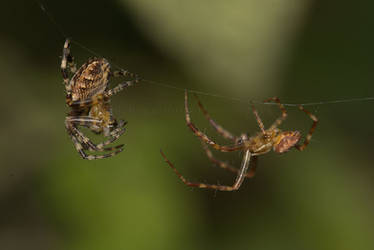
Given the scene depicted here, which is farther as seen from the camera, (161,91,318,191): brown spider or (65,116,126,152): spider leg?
(65,116,126,152): spider leg

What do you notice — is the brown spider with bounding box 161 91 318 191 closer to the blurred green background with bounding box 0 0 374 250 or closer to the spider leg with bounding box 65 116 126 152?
the blurred green background with bounding box 0 0 374 250

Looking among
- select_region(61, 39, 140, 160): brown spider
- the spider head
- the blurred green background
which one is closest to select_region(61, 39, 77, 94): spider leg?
select_region(61, 39, 140, 160): brown spider

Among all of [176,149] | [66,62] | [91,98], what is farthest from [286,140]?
[66,62]

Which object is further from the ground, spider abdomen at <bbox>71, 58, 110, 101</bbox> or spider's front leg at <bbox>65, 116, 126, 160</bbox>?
spider abdomen at <bbox>71, 58, 110, 101</bbox>

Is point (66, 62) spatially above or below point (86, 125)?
above

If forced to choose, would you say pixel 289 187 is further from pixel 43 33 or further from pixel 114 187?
pixel 43 33

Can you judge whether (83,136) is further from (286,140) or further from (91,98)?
(286,140)

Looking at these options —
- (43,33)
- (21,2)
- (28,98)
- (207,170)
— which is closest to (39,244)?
(28,98)
